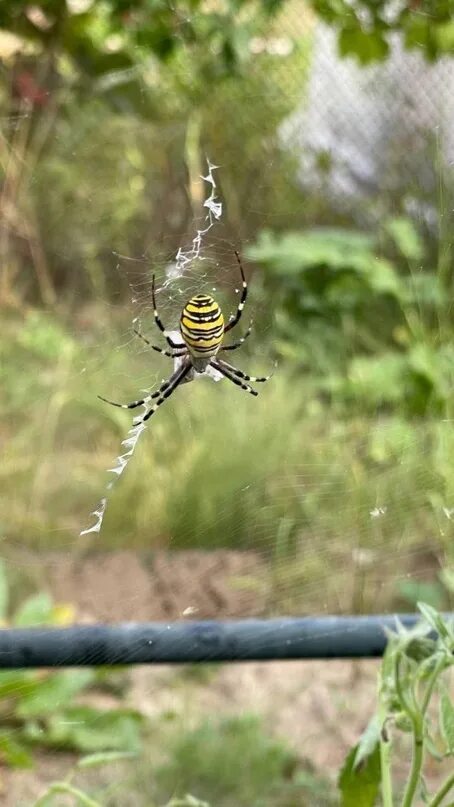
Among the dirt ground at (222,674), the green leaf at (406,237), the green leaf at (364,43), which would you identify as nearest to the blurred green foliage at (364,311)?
→ the green leaf at (406,237)

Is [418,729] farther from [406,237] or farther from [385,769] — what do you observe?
[406,237]

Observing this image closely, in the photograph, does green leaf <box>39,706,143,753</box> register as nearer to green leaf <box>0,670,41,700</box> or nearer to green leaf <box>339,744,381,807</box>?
green leaf <box>0,670,41,700</box>

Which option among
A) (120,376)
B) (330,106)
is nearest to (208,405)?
(330,106)

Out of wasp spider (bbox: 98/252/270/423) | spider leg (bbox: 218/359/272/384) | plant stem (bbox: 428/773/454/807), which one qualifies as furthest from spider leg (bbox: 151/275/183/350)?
plant stem (bbox: 428/773/454/807)

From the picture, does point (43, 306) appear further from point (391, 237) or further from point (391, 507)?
point (391, 507)

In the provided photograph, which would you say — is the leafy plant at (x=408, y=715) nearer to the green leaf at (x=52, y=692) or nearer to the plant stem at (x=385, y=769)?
the plant stem at (x=385, y=769)

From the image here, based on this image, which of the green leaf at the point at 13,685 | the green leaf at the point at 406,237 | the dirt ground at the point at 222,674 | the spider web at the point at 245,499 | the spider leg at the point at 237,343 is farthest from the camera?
the green leaf at the point at 406,237
